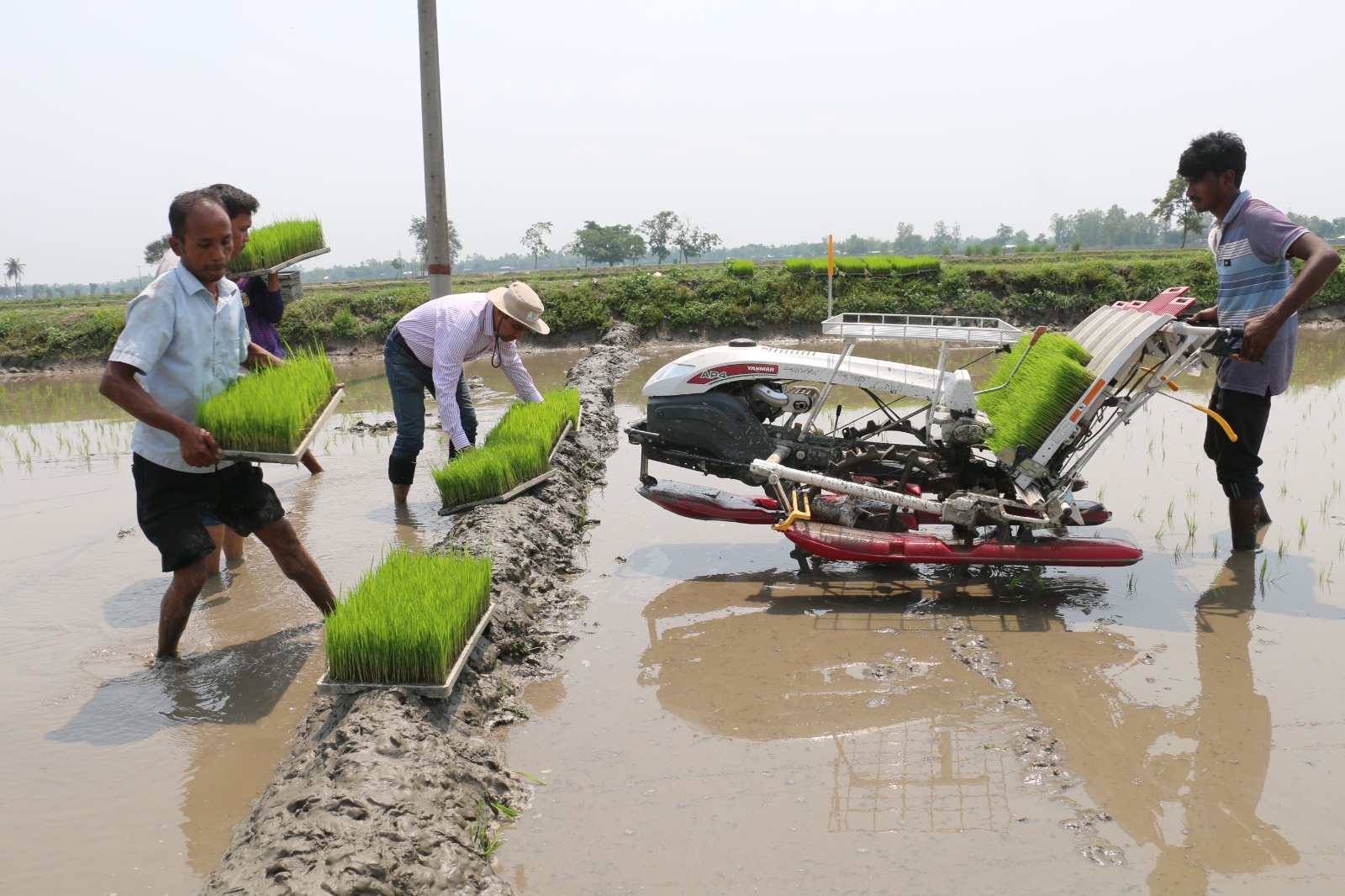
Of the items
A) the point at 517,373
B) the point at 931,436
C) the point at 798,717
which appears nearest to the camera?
the point at 798,717

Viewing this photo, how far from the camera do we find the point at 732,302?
1788 cm

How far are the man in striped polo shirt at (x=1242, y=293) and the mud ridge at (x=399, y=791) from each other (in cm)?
353

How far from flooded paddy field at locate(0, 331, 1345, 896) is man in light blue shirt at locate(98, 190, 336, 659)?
0.50 metres

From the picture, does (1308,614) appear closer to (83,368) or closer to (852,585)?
(852,585)

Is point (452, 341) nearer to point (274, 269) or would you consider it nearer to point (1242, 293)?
point (274, 269)

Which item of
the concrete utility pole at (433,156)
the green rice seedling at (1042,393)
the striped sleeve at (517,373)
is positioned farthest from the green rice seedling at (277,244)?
the green rice seedling at (1042,393)

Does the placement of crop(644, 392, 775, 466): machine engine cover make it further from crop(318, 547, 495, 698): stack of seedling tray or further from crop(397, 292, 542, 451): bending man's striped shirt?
crop(318, 547, 495, 698): stack of seedling tray

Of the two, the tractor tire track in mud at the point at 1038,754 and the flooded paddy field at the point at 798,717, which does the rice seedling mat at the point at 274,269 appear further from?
the tractor tire track in mud at the point at 1038,754

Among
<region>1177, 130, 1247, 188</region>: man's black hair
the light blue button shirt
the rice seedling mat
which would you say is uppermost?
<region>1177, 130, 1247, 188</region>: man's black hair

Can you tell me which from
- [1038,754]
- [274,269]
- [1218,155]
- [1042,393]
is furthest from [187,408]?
[1218,155]

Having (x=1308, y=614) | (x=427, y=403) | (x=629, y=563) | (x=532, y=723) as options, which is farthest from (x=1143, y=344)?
(x=427, y=403)

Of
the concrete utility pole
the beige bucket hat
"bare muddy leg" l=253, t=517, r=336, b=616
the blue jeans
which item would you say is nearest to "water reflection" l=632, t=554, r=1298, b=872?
"bare muddy leg" l=253, t=517, r=336, b=616

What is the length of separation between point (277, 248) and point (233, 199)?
0.95 meters

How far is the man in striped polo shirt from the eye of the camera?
437 cm
